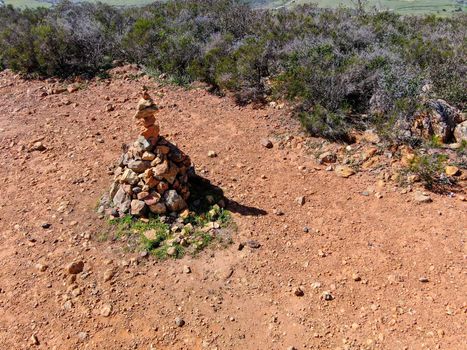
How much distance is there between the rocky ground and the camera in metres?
4.03

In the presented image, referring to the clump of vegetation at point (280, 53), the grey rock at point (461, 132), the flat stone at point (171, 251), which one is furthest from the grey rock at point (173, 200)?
the grey rock at point (461, 132)

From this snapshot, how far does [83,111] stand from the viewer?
28.0 ft

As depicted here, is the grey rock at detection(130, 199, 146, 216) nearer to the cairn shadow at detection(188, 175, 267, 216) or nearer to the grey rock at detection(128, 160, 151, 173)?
the grey rock at detection(128, 160, 151, 173)

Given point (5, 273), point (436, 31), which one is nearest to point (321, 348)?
point (5, 273)

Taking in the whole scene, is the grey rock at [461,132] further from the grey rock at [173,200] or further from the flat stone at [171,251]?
the flat stone at [171,251]

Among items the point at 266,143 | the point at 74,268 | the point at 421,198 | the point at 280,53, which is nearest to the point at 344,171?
the point at 421,198

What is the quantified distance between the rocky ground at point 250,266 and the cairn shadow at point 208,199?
Answer: 0.14 feet

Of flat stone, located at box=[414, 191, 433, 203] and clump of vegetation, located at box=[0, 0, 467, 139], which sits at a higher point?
clump of vegetation, located at box=[0, 0, 467, 139]

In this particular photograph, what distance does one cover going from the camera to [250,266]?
15.5 ft

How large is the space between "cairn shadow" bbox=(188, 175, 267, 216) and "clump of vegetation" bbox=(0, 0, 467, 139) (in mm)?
2267

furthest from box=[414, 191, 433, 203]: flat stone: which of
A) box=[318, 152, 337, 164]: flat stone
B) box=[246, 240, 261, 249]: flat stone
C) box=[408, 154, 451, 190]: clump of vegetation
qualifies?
box=[246, 240, 261, 249]: flat stone

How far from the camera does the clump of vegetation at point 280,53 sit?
7465 mm

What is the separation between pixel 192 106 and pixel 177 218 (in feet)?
12.6

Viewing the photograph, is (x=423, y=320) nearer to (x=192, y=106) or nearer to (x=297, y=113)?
(x=297, y=113)
